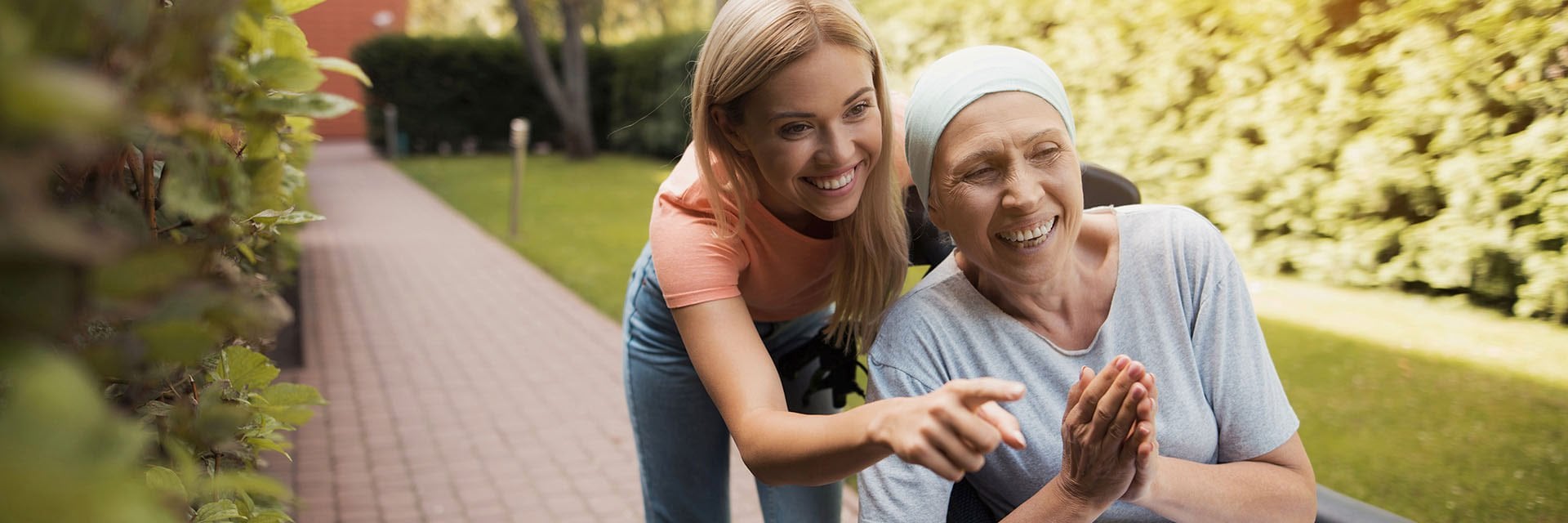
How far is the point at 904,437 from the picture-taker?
57.7 inches

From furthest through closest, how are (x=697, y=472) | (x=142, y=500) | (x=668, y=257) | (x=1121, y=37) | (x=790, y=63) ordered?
1. (x=1121, y=37)
2. (x=697, y=472)
3. (x=668, y=257)
4. (x=790, y=63)
5. (x=142, y=500)

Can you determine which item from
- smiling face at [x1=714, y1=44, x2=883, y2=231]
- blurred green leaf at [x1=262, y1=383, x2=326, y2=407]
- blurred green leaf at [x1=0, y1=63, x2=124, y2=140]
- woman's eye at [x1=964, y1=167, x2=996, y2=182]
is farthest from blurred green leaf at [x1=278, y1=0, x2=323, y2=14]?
blurred green leaf at [x1=0, y1=63, x2=124, y2=140]

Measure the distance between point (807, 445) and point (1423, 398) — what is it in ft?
15.8

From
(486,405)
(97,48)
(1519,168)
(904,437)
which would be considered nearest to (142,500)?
(97,48)

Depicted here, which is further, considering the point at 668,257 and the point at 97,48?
the point at 668,257

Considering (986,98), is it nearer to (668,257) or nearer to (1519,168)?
(668,257)

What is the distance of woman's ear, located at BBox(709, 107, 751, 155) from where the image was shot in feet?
7.23

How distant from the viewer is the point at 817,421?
5.66 feet

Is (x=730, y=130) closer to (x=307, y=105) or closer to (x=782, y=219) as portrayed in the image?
(x=782, y=219)

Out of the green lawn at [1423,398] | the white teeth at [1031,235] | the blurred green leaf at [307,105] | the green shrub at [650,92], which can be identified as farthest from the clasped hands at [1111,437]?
the green shrub at [650,92]

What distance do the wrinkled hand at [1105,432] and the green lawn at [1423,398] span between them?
3.01 meters

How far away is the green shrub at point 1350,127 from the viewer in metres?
6.40

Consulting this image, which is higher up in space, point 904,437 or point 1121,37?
point 1121,37

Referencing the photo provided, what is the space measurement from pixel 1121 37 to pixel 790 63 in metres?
7.87
